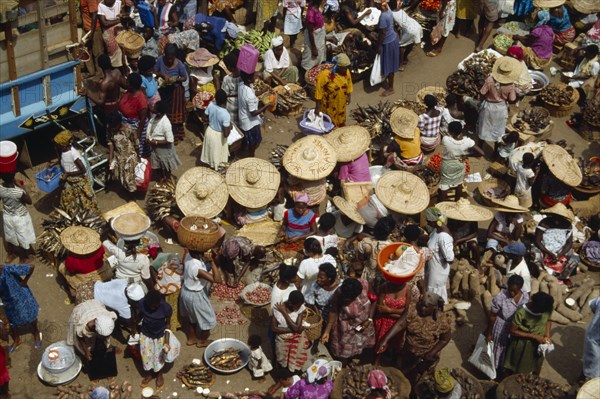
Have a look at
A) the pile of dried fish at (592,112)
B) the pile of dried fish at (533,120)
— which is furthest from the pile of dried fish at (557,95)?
the pile of dried fish at (533,120)

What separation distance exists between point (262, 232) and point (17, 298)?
363cm

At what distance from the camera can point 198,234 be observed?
1130 centimetres

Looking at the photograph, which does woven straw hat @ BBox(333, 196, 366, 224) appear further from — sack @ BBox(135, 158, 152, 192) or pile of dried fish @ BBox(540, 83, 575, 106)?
pile of dried fish @ BBox(540, 83, 575, 106)

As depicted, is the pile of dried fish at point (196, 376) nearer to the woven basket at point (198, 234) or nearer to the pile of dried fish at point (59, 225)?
the woven basket at point (198, 234)

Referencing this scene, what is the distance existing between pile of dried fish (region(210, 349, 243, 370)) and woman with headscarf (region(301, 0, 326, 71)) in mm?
6630

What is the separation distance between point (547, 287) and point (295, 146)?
414 centimetres

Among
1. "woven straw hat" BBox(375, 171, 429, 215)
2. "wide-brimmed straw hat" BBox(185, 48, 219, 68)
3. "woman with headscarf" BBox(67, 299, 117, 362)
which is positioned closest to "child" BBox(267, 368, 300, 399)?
"woman with headscarf" BBox(67, 299, 117, 362)

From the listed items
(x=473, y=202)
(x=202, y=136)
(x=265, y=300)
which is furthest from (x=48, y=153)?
(x=473, y=202)

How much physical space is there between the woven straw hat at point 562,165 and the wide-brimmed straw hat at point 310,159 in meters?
3.29

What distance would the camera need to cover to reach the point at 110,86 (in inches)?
537

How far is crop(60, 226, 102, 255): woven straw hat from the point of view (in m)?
11.9

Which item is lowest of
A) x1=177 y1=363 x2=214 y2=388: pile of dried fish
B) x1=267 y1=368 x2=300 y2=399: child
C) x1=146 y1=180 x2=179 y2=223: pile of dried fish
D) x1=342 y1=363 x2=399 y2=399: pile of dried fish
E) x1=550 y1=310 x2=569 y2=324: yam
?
x1=177 y1=363 x2=214 y2=388: pile of dried fish

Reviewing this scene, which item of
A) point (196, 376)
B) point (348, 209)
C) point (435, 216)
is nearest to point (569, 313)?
point (435, 216)

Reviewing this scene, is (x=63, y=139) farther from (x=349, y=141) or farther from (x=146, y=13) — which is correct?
(x=146, y=13)
